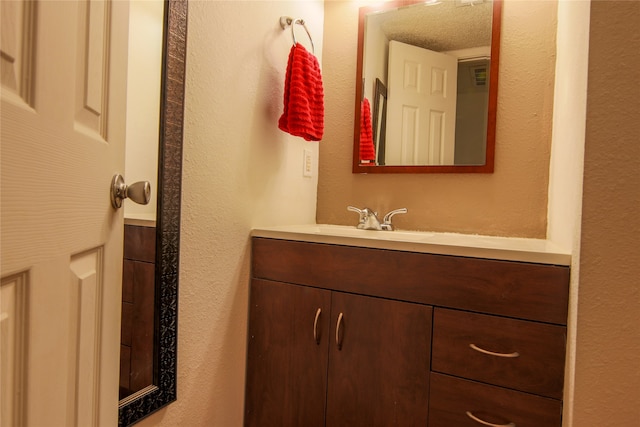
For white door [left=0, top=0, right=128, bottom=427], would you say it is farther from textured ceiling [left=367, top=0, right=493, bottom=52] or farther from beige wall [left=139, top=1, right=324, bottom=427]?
textured ceiling [left=367, top=0, right=493, bottom=52]

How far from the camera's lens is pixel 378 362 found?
1.16m

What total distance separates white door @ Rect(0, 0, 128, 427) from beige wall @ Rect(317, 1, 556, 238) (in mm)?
1226

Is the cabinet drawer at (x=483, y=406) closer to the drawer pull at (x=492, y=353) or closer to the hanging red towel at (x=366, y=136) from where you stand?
the drawer pull at (x=492, y=353)

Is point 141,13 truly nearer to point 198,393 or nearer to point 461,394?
point 198,393

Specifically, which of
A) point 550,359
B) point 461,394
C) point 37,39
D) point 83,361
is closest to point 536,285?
point 550,359

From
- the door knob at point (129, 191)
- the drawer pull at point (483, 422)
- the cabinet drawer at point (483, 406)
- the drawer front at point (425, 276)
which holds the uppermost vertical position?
the door knob at point (129, 191)

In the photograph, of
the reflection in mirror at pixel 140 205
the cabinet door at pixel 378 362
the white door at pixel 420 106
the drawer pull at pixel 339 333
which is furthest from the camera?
the white door at pixel 420 106

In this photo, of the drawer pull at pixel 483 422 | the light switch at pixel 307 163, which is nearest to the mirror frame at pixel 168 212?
the light switch at pixel 307 163

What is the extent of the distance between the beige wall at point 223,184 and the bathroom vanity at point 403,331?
10cm

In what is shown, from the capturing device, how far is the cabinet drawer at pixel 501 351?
3.13ft

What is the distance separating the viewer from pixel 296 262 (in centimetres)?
130

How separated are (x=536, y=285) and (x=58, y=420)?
1.04 m

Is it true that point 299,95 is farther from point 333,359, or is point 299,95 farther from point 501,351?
point 501,351

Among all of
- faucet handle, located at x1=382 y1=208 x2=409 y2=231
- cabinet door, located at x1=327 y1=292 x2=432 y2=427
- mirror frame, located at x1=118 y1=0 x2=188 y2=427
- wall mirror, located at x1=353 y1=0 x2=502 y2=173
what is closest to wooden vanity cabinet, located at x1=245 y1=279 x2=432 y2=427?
cabinet door, located at x1=327 y1=292 x2=432 y2=427
